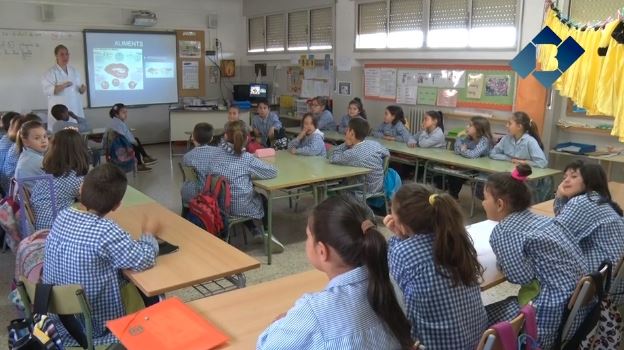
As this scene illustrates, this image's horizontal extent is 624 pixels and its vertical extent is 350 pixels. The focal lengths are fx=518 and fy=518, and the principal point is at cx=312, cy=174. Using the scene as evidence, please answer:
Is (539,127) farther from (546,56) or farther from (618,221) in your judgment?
(618,221)

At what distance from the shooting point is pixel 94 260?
6.88 feet

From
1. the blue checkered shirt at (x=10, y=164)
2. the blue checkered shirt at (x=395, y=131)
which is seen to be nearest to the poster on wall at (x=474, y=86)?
the blue checkered shirt at (x=395, y=131)

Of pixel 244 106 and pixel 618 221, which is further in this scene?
pixel 244 106

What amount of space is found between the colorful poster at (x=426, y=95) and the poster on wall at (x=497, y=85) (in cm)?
77

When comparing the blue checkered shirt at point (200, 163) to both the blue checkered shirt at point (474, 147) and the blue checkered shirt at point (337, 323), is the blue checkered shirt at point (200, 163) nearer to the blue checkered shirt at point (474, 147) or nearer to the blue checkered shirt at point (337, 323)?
the blue checkered shirt at point (474, 147)

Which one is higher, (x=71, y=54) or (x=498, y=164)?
(x=71, y=54)

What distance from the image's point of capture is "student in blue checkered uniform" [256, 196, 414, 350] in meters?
1.31

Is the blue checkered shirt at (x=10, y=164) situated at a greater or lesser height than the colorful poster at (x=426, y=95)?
lesser

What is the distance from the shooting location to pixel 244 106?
913 centimetres

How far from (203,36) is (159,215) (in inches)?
298

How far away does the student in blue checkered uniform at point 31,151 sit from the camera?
3.44 metres

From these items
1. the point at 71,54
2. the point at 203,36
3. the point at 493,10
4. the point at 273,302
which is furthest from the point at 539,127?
the point at 71,54

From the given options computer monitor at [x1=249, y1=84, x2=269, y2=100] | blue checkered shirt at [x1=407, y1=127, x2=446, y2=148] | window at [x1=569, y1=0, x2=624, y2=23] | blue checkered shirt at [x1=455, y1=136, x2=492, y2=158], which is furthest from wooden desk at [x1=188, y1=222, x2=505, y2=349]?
computer monitor at [x1=249, y1=84, x2=269, y2=100]

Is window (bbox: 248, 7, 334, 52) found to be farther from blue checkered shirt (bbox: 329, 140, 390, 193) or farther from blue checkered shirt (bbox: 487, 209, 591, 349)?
blue checkered shirt (bbox: 487, 209, 591, 349)
